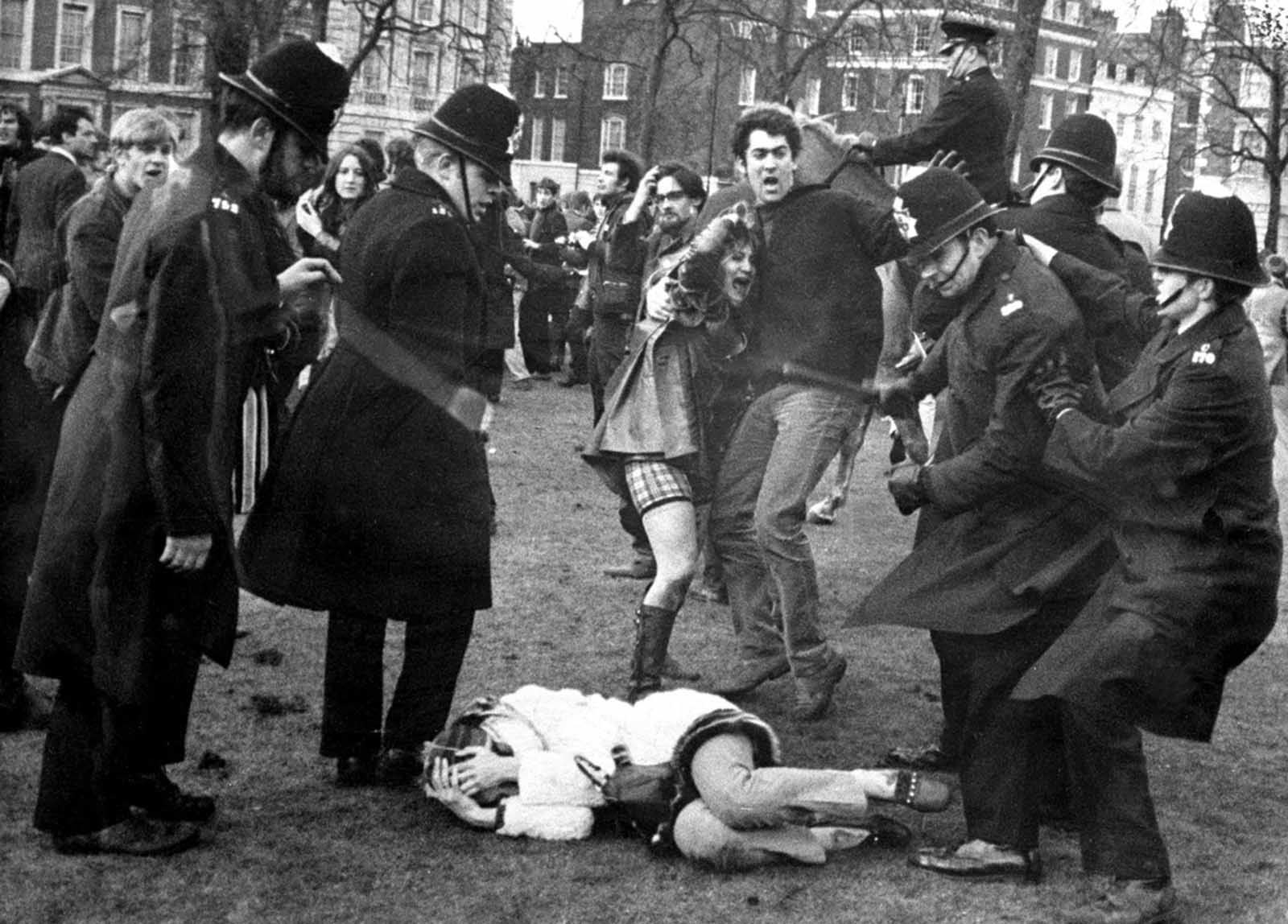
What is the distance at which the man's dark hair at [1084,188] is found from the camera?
6492 mm

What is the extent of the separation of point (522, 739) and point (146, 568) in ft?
4.18

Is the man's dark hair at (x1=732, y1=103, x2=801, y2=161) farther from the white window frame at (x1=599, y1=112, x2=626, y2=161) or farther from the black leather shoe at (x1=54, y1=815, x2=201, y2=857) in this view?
the white window frame at (x1=599, y1=112, x2=626, y2=161)

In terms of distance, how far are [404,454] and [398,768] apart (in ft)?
3.28

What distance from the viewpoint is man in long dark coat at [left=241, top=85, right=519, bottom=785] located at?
Answer: 18.5 ft

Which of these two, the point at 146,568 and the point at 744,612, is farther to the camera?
the point at 744,612

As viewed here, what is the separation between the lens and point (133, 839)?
5.09m

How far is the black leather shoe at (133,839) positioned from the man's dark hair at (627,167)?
9034 mm

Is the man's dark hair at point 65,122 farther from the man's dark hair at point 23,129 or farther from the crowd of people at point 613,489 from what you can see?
the crowd of people at point 613,489

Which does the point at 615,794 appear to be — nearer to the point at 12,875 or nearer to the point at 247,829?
the point at 247,829

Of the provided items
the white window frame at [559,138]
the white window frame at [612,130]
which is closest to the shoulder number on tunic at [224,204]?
the white window frame at [612,130]

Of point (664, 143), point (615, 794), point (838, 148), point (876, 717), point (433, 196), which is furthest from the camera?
point (664, 143)

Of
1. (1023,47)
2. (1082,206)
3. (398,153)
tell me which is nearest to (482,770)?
(1082,206)

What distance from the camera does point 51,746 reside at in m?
5.08

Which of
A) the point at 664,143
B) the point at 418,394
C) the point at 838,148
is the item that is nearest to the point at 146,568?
the point at 418,394
